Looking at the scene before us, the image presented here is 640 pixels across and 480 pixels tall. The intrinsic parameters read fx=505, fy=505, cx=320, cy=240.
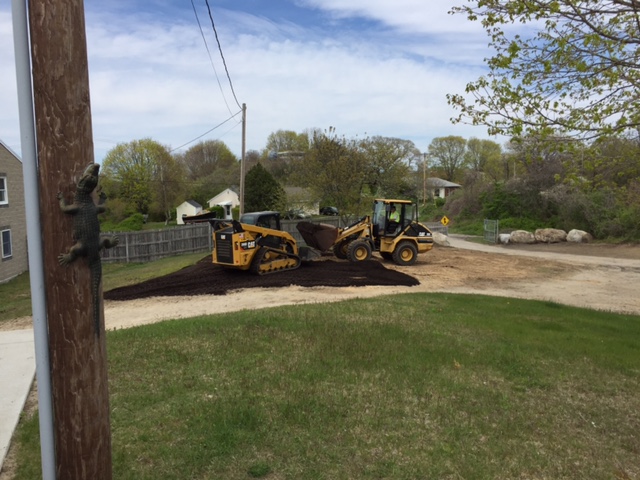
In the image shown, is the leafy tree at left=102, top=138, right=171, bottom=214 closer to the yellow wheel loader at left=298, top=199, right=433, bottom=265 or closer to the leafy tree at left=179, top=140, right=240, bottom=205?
the leafy tree at left=179, top=140, right=240, bottom=205

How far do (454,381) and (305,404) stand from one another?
6.27 ft

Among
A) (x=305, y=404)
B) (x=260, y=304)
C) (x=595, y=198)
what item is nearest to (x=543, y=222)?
(x=595, y=198)

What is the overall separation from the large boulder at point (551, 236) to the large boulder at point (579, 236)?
1.47 ft

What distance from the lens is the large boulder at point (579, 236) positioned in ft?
103

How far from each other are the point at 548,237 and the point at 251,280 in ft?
78.8

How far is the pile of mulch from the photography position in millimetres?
14180

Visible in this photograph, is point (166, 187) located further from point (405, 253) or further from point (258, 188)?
point (405, 253)

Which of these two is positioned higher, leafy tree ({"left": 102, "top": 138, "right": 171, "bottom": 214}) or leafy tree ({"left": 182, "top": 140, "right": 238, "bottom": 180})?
leafy tree ({"left": 182, "top": 140, "right": 238, "bottom": 180})

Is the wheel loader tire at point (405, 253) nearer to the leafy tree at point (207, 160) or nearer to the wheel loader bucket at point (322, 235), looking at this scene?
the wheel loader bucket at point (322, 235)

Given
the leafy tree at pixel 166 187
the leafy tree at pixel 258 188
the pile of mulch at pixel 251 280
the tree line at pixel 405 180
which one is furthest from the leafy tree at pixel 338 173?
the leafy tree at pixel 166 187

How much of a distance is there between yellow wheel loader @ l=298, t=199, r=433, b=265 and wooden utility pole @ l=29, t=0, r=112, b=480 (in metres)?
16.6

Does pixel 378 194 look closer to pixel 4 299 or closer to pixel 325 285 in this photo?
pixel 325 285

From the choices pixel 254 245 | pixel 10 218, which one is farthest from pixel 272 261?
pixel 10 218

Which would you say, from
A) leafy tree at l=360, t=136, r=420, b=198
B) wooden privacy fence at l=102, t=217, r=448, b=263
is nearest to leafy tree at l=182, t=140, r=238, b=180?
leafy tree at l=360, t=136, r=420, b=198
